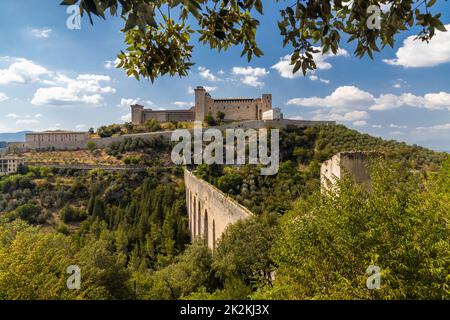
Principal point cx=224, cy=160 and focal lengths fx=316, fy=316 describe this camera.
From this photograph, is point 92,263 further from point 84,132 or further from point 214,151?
point 84,132

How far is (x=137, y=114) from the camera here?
65875 millimetres

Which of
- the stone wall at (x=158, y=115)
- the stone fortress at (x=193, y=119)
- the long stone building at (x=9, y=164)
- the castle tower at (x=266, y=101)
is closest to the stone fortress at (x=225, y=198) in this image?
the stone fortress at (x=193, y=119)

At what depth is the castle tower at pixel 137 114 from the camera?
2589 inches

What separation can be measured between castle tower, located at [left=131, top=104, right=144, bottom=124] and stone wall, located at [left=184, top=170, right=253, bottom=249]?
42.6m

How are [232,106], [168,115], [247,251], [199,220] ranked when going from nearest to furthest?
[247,251] < [199,220] < [232,106] < [168,115]

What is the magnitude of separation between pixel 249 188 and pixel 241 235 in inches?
683

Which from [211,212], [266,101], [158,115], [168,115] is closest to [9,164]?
[158,115]

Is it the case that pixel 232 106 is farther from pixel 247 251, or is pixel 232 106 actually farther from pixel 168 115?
pixel 247 251

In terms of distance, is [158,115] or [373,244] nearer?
[373,244]

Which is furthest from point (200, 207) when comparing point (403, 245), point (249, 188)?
point (403, 245)

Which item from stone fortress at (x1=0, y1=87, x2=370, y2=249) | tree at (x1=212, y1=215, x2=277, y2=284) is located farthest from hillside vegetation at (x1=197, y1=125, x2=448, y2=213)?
tree at (x1=212, y1=215, x2=277, y2=284)

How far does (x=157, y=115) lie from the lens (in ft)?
217

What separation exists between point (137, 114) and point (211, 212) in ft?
169
